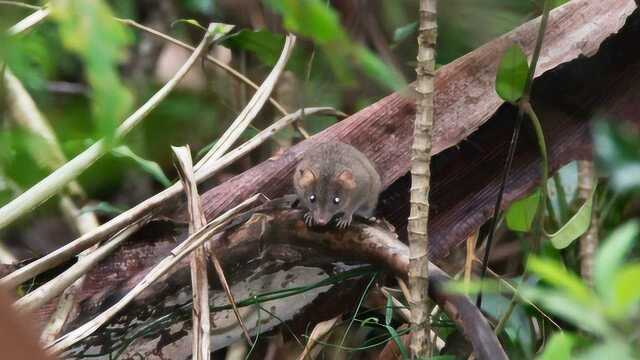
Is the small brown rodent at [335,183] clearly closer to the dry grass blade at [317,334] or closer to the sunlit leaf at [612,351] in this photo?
the dry grass blade at [317,334]

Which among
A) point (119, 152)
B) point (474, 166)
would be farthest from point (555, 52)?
point (119, 152)

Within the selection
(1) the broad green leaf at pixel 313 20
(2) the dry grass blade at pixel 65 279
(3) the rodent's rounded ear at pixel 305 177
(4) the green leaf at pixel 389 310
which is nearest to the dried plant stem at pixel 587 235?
(3) the rodent's rounded ear at pixel 305 177

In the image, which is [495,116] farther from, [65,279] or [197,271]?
[65,279]

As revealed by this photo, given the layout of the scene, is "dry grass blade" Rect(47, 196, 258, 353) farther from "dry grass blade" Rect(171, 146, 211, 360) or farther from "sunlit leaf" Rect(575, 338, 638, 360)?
"sunlit leaf" Rect(575, 338, 638, 360)

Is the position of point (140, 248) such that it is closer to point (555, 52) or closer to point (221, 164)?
point (221, 164)

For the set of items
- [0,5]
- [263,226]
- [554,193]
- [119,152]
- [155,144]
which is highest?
[554,193]

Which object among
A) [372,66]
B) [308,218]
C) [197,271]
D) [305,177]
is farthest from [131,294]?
[372,66]
